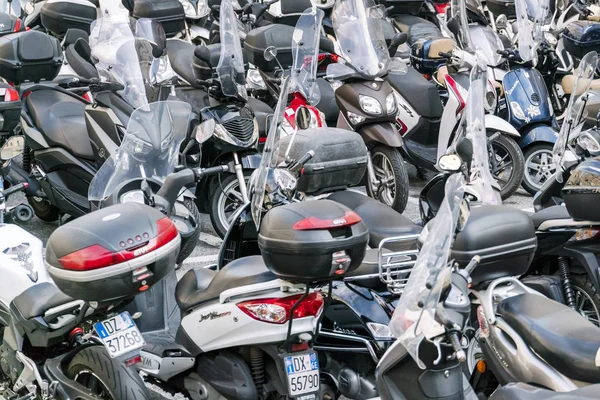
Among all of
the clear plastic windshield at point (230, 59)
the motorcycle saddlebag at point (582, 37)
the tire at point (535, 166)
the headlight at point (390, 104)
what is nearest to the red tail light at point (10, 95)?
the clear plastic windshield at point (230, 59)

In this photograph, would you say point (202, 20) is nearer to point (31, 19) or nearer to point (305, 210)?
point (31, 19)

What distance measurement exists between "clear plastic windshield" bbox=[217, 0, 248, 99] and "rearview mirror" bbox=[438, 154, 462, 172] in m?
2.63

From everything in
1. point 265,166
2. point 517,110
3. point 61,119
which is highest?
point 265,166

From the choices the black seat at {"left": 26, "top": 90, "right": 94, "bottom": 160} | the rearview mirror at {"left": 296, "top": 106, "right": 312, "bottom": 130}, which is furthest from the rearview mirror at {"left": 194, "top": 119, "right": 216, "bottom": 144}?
the rearview mirror at {"left": 296, "top": 106, "right": 312, "bottom": 130}

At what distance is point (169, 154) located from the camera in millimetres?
4520

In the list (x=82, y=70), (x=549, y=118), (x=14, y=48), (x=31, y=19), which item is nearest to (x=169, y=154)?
(x=14, y=48)

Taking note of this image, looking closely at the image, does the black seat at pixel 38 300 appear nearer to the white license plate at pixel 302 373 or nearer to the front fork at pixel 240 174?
the white license plate at pixel 302 373

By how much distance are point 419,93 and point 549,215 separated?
3.08 m

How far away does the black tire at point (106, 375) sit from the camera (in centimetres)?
363

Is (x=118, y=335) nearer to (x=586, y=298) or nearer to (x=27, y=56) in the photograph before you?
(x=586, y=298)

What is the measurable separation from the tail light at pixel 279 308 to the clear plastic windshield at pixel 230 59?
10.0 ft

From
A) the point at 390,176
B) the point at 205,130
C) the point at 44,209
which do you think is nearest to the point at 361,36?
the point at 390,176

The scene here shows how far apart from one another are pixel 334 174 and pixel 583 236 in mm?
1219

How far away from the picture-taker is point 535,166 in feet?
25.1
